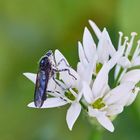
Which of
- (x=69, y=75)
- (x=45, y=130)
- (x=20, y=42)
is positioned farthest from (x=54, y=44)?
(x=69, y=75)

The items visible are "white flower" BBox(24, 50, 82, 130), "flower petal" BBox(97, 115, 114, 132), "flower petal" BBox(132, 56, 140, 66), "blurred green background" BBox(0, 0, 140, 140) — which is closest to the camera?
"flower petal" BBox(97, 115, 114, 132)

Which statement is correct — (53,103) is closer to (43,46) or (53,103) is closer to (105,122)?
(105,122)

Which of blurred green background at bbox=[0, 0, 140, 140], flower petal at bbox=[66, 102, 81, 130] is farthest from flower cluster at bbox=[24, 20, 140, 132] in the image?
blurred green background at bbox=[0, 0, 140, 140]

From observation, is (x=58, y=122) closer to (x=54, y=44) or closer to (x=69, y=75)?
(x=54, y=44)

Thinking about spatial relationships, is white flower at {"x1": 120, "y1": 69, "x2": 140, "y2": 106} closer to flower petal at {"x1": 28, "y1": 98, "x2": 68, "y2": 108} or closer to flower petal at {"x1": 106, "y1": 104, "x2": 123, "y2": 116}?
flower petal at {"x1": 106, "y1": 104, "x2": 123, "y2": 116}

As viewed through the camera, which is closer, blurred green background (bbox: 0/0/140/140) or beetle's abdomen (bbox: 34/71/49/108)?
beetle's abdomen (bbox: 34/71/49/108)
